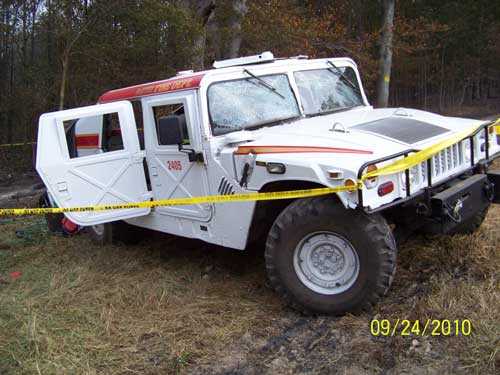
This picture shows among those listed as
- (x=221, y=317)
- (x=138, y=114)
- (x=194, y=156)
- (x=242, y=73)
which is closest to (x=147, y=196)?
(x=138, y=114)

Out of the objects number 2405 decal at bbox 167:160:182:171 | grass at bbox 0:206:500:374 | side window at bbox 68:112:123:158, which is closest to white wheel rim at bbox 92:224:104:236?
grass at bbox 0:206:500:374

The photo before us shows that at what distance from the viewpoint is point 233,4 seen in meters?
13.5

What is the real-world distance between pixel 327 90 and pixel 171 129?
1749 millimetres

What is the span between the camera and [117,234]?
6418 millimetres

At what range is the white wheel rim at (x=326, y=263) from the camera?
396cm

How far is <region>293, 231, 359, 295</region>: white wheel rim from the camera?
3.96 meters

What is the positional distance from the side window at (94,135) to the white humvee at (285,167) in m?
0.01

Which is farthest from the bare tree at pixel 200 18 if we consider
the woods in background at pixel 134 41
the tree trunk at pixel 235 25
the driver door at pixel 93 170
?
the driver door at pixel 93 170

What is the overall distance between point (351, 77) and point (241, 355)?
3453mm

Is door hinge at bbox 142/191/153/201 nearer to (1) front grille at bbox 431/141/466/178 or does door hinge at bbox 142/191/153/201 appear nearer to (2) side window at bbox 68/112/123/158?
(2) side window at bbox 68/112/123/158

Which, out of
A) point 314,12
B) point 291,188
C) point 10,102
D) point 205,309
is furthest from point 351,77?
point 314,12

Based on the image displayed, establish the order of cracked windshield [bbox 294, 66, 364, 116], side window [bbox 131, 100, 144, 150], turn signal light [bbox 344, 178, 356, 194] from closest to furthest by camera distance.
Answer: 1. turn signal light [bbox 344, 178, 356, 194]
2. cracked windshield [bbox 294, 66, 364, 116]
3. side window [bbox 131, 100, 144, 150]

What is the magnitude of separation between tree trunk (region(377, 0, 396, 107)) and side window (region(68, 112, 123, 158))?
13831 mm
